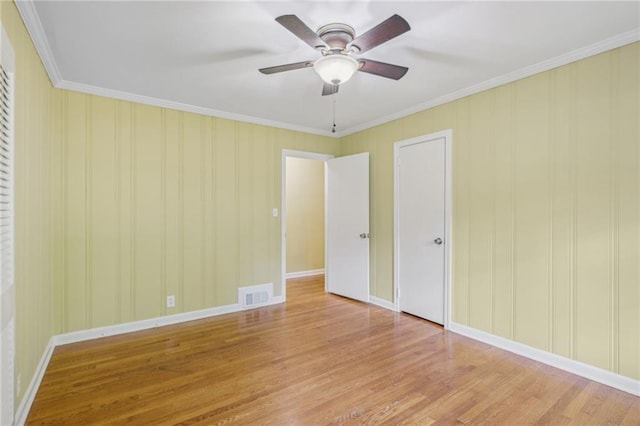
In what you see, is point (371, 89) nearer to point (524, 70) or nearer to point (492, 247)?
point (524, 70)

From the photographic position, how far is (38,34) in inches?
83.4

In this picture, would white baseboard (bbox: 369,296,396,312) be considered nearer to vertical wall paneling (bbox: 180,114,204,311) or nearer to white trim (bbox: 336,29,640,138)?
vertical wall paneling (bbox: 180,114,204,311)

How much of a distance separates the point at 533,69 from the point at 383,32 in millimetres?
1747

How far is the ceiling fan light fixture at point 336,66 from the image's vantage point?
6.48ft

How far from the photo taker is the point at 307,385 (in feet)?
7.55

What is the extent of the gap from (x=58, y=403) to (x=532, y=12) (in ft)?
12.9

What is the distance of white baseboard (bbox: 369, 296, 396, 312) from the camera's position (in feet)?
13.1

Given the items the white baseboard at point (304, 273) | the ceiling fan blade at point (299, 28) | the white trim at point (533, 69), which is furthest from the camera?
the white baseboard at point (304, 273)

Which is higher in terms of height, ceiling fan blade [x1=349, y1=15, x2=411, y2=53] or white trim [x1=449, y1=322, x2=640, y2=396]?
ceiling fan blade [x1=349, y1=15, x2=411, y2=53]

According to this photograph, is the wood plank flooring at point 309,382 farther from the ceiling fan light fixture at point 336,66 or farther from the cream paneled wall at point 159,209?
Result: the ceiling fan light fixture at point 336,66

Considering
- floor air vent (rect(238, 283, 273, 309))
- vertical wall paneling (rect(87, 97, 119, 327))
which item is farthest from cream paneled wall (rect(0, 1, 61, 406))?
floor air vent (rect(238, 283, 273, 309))

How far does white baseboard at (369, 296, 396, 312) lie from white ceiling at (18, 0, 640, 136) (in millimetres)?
2461

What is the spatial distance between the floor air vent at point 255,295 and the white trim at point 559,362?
7.58 feet

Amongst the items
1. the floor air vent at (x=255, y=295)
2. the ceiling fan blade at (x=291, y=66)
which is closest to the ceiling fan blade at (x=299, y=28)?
the ceiling fan blade at (x=291, y=66)
